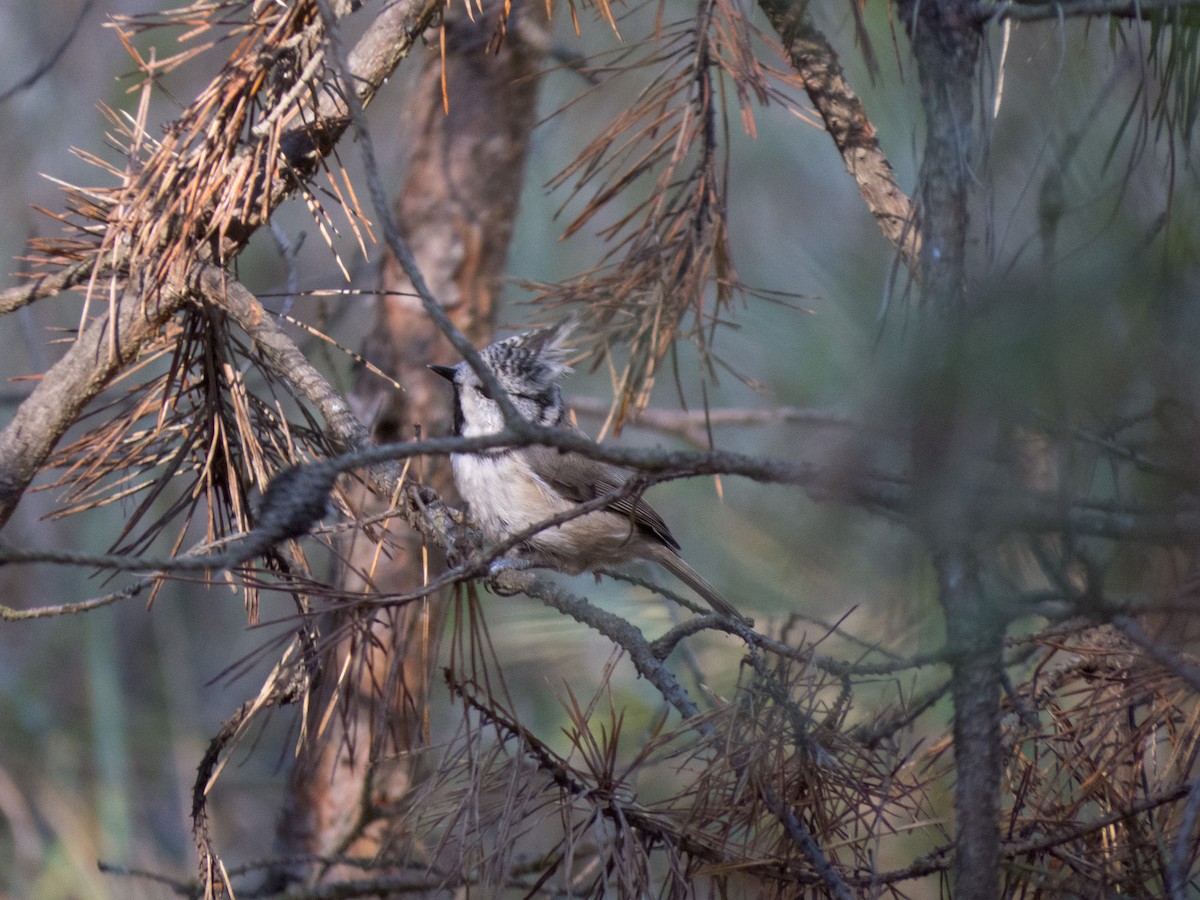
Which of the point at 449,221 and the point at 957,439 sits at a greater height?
the point at 449,221

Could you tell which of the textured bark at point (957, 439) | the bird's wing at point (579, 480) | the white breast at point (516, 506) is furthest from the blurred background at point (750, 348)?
the white breast at point (516, 506)

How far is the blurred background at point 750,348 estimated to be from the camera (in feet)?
3.13

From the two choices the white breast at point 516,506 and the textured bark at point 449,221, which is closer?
the white breast at point 516,506

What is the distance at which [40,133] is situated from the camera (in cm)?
685

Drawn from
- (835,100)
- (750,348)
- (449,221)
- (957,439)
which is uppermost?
(449,221)

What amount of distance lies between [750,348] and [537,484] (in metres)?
0.95

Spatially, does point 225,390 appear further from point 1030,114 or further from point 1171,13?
point 1171,13

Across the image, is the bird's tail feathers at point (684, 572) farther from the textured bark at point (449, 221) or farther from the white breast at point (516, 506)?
the textured bark at point (449, 221)

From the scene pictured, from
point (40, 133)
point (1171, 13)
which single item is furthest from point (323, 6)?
point (40, 133)

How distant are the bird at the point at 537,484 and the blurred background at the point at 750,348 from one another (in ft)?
0.74

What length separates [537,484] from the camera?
3246 mm

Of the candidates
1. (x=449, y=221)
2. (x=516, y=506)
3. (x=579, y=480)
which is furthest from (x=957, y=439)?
(x=449, y=221)

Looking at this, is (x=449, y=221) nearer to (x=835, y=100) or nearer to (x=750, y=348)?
(x=750, y=348)

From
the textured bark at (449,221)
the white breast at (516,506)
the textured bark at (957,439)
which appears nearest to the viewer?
the textured bark at (957,439)
